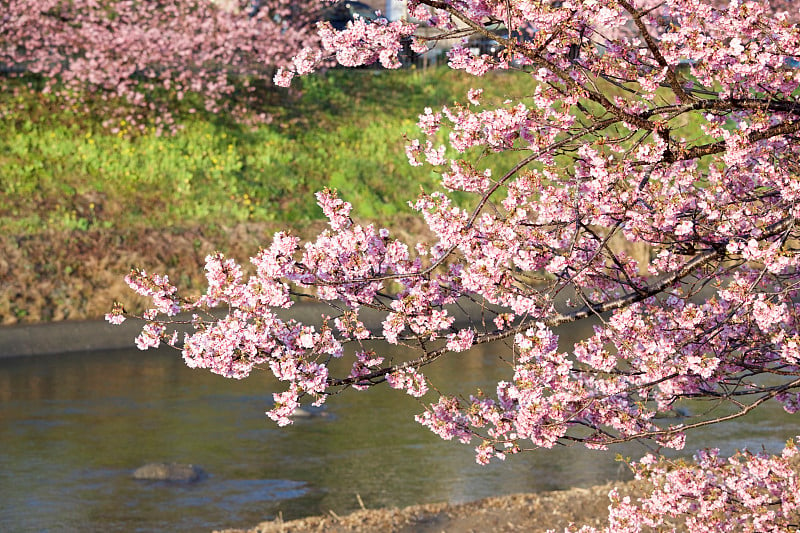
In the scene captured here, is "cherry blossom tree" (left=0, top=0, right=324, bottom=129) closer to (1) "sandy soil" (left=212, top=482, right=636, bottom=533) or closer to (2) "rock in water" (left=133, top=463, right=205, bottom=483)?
(2) "rock in water" (left=133, top=463, right=205, bottom=483)

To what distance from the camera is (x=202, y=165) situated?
1085 inches

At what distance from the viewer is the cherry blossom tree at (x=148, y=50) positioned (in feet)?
96.0

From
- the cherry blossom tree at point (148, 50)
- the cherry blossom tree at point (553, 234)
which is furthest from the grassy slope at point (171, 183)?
the cherry blossom tree at point (553, 234)

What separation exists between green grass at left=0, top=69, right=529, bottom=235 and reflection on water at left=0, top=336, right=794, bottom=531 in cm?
893

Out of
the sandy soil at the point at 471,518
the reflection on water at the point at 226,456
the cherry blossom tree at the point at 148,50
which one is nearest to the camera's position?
the sandy soil at the point at 471,518

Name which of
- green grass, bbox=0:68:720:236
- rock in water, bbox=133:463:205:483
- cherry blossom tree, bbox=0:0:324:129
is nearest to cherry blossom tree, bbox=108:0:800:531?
rock in water, bbox=133:463:205:483

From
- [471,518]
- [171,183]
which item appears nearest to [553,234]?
[471,518]

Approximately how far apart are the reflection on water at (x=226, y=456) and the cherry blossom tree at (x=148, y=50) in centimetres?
1411

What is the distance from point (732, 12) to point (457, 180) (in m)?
1.67

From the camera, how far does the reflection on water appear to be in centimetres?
1016

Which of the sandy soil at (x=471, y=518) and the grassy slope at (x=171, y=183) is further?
the grassy slope at (x=171, y=183)

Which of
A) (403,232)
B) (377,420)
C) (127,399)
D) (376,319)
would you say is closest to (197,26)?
(403,232)

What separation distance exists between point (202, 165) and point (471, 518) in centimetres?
1991

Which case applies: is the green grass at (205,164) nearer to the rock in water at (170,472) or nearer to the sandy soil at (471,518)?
the rock in water at (170,472)
